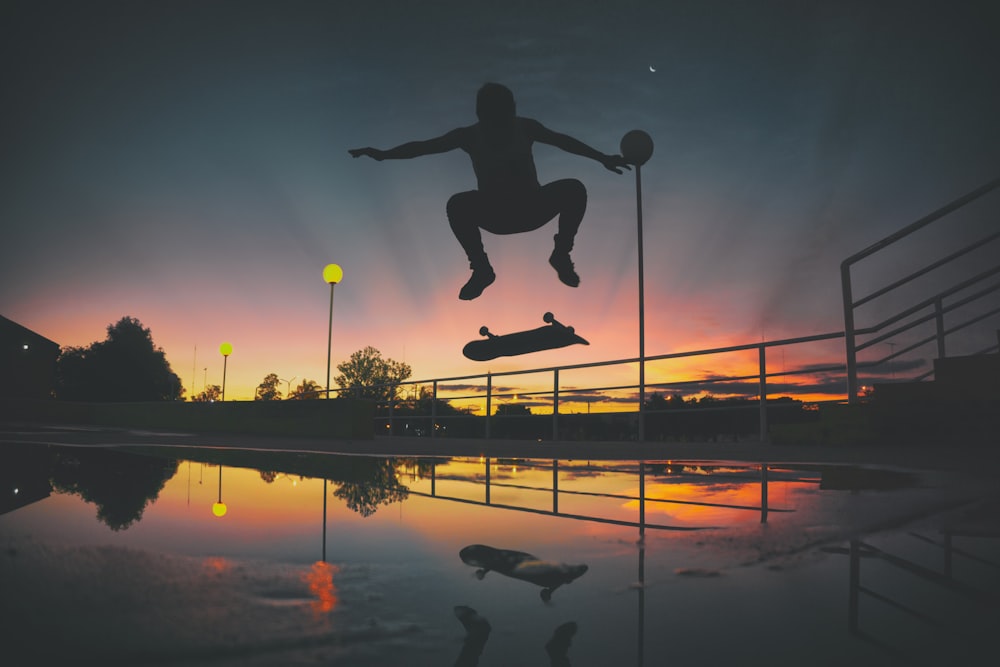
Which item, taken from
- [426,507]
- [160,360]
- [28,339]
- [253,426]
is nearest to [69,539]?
[426,507]

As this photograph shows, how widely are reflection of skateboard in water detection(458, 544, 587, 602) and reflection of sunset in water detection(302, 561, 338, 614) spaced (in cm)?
35

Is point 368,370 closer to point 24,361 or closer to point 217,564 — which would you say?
point 24,361

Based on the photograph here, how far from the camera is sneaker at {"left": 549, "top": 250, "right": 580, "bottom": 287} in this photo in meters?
5.52

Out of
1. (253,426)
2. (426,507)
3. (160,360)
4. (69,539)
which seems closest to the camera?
(69,539)

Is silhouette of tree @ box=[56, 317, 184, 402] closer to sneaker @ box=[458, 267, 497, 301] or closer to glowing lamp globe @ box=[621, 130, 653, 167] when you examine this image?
glowing lamp globe @ box=[621, 130, 653, 167]

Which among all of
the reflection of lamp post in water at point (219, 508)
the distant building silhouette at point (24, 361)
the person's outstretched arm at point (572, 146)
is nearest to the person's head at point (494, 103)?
the person's outstretched arm at point (572, 146)

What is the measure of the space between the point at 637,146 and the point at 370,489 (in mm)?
9368

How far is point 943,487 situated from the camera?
3.06 meters

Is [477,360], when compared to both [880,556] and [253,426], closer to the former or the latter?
[880,556]

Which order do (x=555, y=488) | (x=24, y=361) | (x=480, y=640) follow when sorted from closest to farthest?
(x=480, y=640)
(x=555, y=488)
(x=24, y=361)

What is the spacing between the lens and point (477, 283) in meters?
5.64

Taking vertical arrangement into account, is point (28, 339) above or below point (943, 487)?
above

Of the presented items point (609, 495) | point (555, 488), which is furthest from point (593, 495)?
point (555, 488)

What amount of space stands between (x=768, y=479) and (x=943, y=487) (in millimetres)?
919
